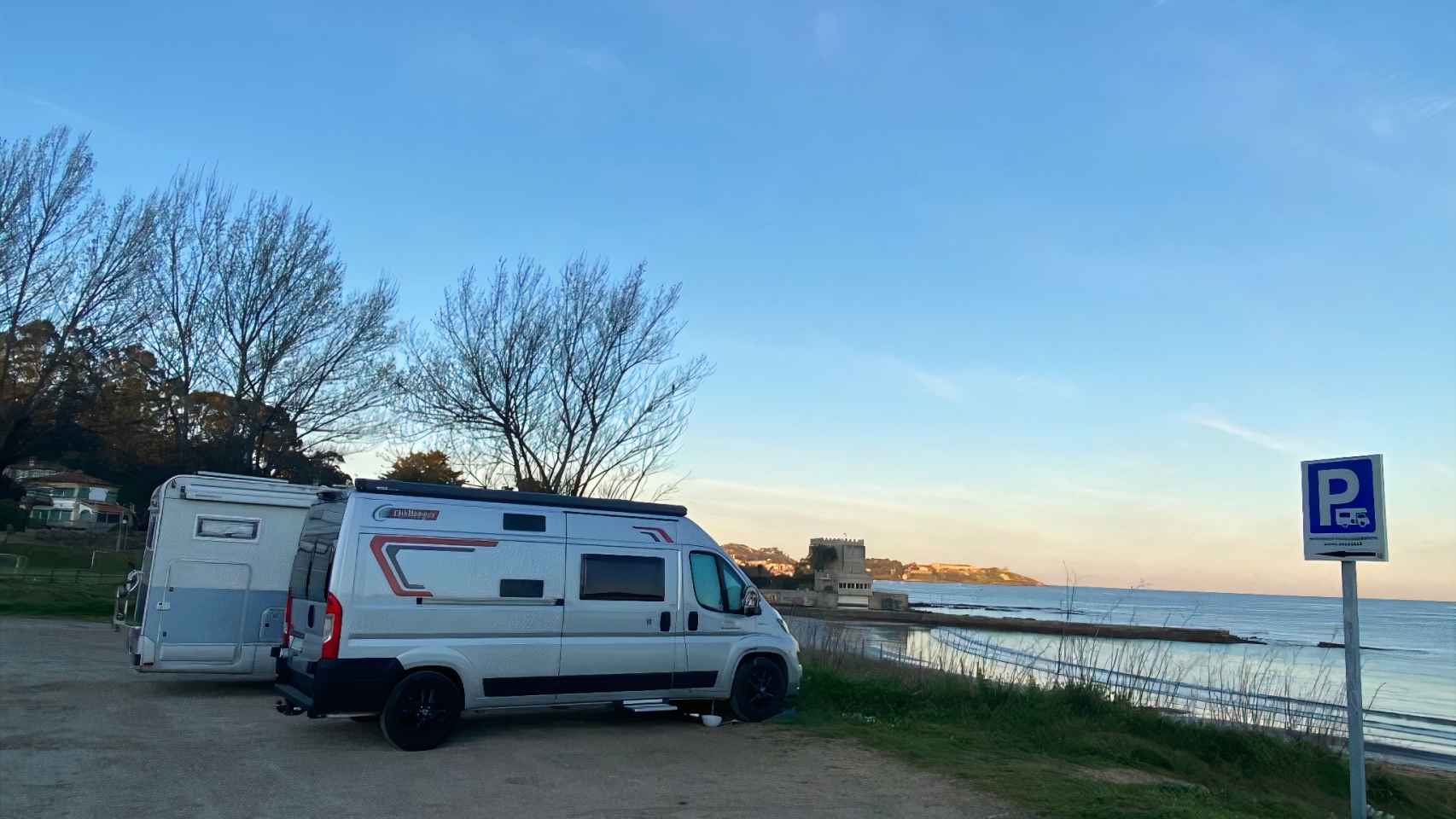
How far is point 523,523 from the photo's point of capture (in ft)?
33.2

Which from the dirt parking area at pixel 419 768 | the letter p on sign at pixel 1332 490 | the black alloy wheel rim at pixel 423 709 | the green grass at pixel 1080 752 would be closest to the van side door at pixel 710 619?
the dirt parking area at pixel 419 768

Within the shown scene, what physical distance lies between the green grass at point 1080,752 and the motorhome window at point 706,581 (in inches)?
67.1

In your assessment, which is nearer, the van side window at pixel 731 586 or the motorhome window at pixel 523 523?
the motorhome window at pixel 523 523

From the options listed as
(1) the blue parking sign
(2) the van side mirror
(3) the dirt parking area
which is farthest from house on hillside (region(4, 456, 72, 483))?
(1) the blue parking sign

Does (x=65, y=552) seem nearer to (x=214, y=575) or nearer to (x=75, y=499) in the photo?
(x=214, y=575)

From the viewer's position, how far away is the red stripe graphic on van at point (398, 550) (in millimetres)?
9188

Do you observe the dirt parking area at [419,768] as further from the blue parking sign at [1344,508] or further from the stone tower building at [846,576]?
the stone tower building at [846,576]

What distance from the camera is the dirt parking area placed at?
715cm

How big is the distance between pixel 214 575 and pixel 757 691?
6.99m

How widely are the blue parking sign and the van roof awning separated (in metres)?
6.12

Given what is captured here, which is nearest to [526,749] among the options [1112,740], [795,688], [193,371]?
[795,688]

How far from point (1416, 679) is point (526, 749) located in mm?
40923

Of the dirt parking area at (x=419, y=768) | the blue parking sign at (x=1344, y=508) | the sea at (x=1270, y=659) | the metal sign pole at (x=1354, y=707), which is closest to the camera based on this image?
the dirt parking area at (x=419, y=768)

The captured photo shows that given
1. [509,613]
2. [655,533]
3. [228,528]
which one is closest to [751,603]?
[655,533]
